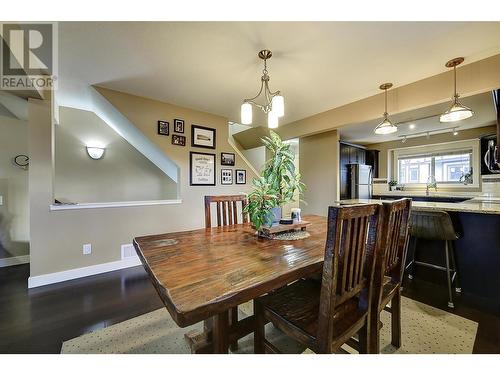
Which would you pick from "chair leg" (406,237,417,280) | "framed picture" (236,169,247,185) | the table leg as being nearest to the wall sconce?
"framed picture" (236,169,247,185)

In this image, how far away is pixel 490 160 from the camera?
3729mm

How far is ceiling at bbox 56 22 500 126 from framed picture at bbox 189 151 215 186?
0.95 metres

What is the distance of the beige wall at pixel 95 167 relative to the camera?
3.38 meters

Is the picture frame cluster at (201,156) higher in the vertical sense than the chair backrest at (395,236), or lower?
higher

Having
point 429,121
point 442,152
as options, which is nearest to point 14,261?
point 429,121

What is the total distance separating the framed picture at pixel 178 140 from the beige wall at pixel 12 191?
6.98ft

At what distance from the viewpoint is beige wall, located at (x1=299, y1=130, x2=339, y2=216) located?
3865mm

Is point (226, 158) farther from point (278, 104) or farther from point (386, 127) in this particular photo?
point (386, 127)

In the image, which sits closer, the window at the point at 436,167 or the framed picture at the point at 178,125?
the framed picture at the point at 178,125

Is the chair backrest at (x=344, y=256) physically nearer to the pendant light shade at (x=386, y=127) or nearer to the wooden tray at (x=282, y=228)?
the wooden tray at (x=282, y=228)

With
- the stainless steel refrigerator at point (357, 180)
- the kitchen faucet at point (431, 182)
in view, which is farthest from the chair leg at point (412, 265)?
the kitchen faucet at point (431, 182)

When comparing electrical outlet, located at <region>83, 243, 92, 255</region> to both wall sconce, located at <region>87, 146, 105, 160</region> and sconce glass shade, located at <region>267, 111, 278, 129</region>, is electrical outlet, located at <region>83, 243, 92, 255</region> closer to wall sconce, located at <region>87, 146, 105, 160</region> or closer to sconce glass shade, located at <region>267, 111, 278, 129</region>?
wall sconce, located at <region>87, 146, 105, 160</region>

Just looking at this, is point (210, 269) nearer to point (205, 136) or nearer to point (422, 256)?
point (422, 256)

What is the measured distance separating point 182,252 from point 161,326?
3.10 ft
